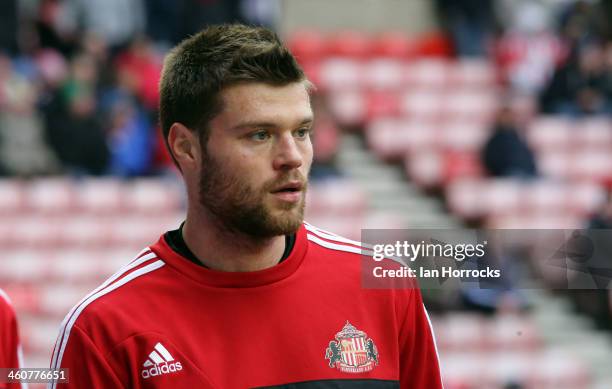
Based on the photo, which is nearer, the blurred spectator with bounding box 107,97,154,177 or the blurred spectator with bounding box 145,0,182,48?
the blurred spectator with bounding box 107,97,154,177

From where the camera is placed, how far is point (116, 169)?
36.0 ft

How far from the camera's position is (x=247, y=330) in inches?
114

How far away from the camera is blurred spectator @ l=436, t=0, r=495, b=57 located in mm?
14750

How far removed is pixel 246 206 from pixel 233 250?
0.47 ft

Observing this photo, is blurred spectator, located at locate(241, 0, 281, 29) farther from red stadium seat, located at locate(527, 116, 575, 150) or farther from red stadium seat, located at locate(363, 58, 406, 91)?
red stadium seat, located at locate(527, 116, 575, 150)

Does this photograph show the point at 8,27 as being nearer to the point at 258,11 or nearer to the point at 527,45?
the point at 258,11

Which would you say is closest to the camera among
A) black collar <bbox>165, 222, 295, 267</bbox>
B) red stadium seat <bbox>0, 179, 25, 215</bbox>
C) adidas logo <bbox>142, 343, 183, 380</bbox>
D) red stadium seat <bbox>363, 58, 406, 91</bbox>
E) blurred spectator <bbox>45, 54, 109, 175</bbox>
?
adidas logo <bbox>142, 343, 183, 380</bbox>

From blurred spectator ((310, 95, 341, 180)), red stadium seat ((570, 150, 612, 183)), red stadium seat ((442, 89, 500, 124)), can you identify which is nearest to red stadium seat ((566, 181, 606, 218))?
red stadium seat ((570, 150, 612, 183))

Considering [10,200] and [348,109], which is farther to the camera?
[348,109]

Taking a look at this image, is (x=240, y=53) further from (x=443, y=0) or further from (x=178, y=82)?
(x=443, y=0)

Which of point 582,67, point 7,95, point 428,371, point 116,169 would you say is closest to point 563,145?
point 582,67

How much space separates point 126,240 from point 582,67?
5.76 metres

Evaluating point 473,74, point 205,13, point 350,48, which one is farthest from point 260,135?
point 350,48

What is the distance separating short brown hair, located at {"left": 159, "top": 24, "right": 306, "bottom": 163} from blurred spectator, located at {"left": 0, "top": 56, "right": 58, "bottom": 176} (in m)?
8.04
